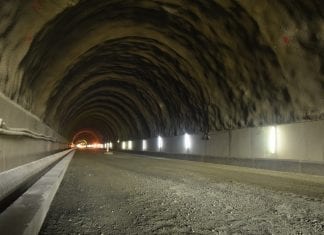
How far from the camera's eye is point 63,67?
12984mm

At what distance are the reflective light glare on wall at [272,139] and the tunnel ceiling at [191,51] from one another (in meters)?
0.41

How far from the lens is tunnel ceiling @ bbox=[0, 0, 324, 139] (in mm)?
8031

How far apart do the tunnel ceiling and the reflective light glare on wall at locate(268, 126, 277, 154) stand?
0.41 metres

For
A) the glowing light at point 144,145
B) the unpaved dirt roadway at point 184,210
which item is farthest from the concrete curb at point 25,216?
the glowing light at point 144,145

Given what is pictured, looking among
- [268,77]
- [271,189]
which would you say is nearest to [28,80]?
[271,189]

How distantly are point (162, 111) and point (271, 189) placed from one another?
19.1 meters

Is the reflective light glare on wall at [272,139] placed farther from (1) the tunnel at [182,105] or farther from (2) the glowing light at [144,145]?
(2) the glowing light at [144,145]

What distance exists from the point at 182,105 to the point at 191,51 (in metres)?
5.88

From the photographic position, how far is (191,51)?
659 inches

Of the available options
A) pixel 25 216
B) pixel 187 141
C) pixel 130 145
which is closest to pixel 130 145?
pixel 130 145

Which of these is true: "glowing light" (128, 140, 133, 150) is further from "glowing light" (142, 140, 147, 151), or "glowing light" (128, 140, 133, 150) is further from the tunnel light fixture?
"glowing light" (142, 140, 147, 151)

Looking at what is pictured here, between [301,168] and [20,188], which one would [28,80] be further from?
[301,168]

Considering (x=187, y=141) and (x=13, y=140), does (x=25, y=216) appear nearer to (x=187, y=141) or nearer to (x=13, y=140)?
(x=13, y=140)

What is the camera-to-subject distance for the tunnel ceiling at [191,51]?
8031mm
